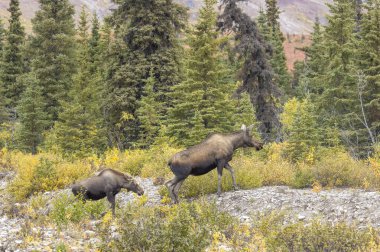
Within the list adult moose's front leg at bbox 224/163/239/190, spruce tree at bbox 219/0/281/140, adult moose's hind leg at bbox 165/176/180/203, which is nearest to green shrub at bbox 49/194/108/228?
adult moose's hind leg at bbox 165/176/180/203

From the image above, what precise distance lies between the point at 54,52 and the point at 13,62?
8545mm

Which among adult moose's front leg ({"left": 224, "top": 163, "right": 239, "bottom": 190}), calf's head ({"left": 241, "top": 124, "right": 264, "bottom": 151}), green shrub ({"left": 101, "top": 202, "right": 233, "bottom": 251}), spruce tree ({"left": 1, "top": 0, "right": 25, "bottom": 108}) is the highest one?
spruce tree ({"left": 1, "top": 0, "right": 25, "bottom": 108})

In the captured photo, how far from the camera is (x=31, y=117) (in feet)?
99.4

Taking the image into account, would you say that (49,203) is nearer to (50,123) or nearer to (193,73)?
(193,73)

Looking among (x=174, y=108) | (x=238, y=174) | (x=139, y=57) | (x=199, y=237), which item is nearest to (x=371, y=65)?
(x=174, y=108)

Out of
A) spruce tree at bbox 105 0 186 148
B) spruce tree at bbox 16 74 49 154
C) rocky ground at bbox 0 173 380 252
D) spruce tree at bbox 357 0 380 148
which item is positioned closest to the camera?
rocky ground at bbox 0 173 380 252

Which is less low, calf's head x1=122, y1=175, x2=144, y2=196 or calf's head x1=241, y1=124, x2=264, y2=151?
calf's head x1=241, y1=124, x2=264, y2=151

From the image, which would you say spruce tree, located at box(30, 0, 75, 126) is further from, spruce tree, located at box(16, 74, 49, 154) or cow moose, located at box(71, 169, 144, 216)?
cow moose, located at box(71, 169, 144, 216)

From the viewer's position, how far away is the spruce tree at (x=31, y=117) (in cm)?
3003

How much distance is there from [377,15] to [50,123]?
80.9 ft

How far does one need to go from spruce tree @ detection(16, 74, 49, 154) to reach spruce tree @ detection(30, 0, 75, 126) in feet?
8.03

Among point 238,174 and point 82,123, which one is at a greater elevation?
point 238,174

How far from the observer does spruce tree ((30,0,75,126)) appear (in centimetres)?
3412

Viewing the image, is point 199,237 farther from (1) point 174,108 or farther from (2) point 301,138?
(1) point 174,108
